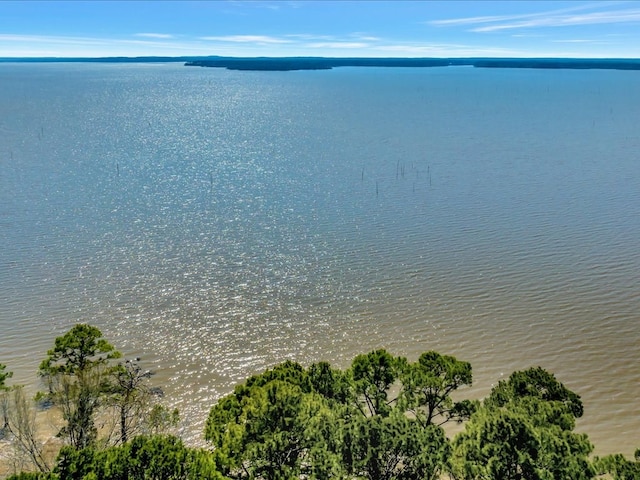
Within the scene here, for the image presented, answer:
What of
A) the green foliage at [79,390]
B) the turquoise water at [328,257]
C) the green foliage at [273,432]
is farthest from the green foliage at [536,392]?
the green foliage at [79,390]

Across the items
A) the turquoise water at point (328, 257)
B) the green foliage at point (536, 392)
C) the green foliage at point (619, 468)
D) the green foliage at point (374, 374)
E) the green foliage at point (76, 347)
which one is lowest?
the green foliage at point (619, 468)

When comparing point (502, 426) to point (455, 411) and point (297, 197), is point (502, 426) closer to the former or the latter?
point (455, 411)

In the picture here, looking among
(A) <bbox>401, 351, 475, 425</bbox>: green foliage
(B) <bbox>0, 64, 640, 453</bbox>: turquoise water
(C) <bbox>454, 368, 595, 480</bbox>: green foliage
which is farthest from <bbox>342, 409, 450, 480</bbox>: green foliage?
(B) <bbox>0, 64, 640, 453</bbox>: turquoise water

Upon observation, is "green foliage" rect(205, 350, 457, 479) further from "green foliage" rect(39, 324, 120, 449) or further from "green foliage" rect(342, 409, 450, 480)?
"green foliage" rect(39, 324, 120, 449)

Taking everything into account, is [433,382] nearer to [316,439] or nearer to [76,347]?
[316,439]

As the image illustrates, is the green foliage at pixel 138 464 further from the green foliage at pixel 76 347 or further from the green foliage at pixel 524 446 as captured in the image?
the green foliage at pixel 524 446
